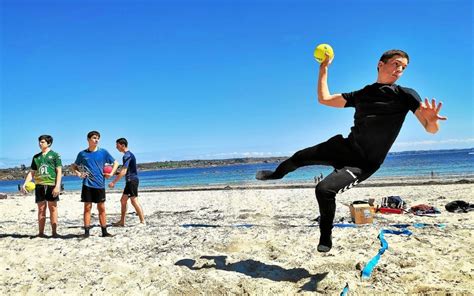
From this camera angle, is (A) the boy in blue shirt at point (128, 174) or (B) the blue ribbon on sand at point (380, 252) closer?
(B) the blue ribbon on sand at point (380, 252)

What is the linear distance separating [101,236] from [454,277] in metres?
6.02

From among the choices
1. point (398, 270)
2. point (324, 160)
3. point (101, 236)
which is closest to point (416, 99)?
point (324, 160)

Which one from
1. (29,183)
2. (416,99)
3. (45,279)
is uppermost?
(416,99)

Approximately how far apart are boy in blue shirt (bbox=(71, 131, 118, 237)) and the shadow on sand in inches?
121

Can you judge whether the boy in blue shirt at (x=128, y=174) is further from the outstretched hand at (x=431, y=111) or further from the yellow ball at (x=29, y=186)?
the outstretched hand at (x=431, y=111)

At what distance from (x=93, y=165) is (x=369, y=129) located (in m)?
5.65

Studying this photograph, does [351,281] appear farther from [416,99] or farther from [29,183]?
[29,183]

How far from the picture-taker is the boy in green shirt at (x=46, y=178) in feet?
25.4

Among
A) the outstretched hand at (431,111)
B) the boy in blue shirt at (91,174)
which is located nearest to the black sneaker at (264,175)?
the outstretched hand at (431,111)

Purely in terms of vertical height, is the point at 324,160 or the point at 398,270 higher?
the point at 324,160

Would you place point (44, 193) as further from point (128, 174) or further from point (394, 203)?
point (394, 203)

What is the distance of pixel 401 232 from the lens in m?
6.16

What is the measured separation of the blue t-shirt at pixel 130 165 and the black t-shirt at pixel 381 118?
6.28 metres

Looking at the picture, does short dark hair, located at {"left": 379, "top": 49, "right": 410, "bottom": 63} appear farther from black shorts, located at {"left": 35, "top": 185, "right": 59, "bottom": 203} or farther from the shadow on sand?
black shorts, located at {"left": 35, "top": 185, "right": 59, "bottom": 203}
